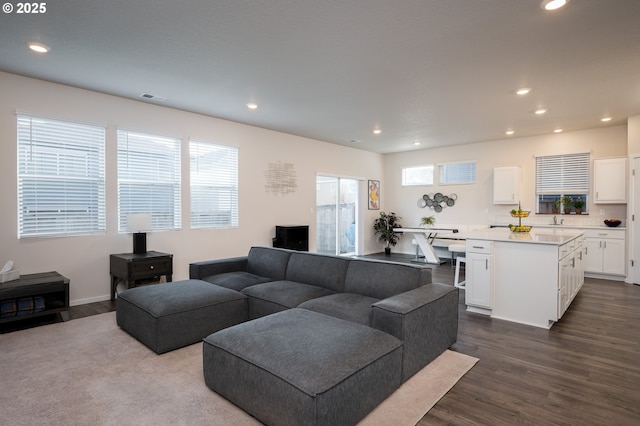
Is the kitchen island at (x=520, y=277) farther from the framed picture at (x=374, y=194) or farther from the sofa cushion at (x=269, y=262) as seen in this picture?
the framed picture at (x=374, y=194)

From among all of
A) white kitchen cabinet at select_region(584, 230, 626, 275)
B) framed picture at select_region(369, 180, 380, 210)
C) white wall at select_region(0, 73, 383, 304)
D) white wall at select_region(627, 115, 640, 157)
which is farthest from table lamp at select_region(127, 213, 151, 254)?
white wall at select_region(627, 115, 640, 157)

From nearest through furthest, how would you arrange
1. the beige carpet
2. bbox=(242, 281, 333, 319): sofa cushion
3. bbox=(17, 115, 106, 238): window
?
1. the beige carpet
2. bbox=(242, 281, 333, 319): sofa cushion
3. bbox=(17, 115, 106, 238): window

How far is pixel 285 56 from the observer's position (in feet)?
11.4

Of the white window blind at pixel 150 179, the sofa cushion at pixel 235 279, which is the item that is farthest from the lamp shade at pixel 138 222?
the sofa cushion at pixel 235 279

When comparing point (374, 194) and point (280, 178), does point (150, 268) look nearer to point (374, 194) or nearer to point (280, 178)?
point (280, 178)

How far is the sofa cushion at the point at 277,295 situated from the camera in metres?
3.11

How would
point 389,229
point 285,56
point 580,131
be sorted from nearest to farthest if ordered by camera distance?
point 285,56
point 580,131
point 389,229

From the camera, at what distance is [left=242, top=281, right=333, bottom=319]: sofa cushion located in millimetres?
3107

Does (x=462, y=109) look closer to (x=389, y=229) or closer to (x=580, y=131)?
(x=580, y=131)

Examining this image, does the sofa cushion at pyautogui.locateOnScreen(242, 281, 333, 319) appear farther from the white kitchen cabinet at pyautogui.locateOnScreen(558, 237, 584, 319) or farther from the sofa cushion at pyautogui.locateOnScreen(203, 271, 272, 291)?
the white kitchen cabinet at pyautogui.locateOnScreen(558, 237, 584, 319)

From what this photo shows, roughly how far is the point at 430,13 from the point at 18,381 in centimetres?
414

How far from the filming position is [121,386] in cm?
237

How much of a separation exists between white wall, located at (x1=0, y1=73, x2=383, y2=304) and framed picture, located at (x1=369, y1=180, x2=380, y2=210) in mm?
1528

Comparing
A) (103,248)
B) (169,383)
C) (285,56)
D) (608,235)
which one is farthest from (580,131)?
(103,248)
